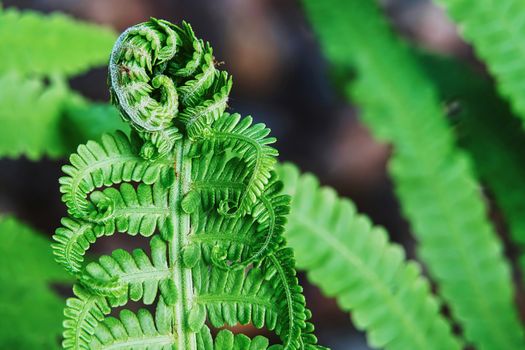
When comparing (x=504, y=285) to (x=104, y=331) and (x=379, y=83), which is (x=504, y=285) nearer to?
(x=379, y=83)

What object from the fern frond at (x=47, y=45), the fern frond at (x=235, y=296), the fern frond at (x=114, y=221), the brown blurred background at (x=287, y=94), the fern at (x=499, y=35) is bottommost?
the fern frond at (x=235, y=296)

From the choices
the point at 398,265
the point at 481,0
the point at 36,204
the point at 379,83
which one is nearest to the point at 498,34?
the point at 481,0

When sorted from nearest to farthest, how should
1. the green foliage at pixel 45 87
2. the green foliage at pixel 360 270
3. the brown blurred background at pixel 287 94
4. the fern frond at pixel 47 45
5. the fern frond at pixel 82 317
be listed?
1. the fern frond at pixel 82 317
2. the green foliage at pixel 360 270
3. the green foliage at pixel 45 87
4. the fern frond at pixel 47 45
5. the brown blurred background at pixel 287 94

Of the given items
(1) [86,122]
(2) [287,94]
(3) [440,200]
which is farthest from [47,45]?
(2) [287,94]

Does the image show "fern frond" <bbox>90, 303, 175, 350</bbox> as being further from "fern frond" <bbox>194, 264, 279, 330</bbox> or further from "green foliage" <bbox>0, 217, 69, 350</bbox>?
"green foliage" <bbox>0, 217, 69, 350</bbox>

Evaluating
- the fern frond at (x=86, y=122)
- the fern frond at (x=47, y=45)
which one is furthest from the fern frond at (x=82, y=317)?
the fern frond at (x=47, y=45)

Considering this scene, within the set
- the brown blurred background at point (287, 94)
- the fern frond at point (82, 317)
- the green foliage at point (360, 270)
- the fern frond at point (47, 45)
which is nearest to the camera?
the fern frond at point (82, 317)

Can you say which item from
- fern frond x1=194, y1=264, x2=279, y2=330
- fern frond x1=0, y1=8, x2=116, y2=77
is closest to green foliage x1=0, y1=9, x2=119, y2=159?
fern frond x1=0, y1=8, x2=116, y2=77

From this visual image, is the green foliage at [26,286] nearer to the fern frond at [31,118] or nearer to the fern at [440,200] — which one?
the fern frond at [31,118]
